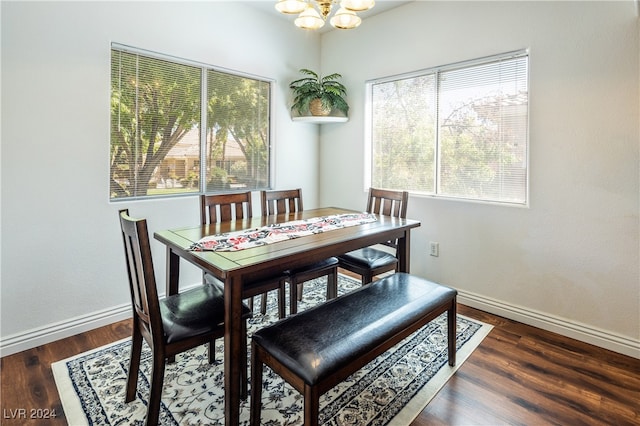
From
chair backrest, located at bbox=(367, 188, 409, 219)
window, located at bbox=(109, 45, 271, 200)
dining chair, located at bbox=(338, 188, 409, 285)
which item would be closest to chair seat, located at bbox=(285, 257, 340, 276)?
dining chair, located at bbox=(338, 188, 409, 285)

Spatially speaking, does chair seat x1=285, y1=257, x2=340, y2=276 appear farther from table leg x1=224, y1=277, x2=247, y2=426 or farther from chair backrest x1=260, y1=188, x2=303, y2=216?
table leg x1=224, y1=277, x2=247, y2=426

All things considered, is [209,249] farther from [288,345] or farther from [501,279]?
[501,279]

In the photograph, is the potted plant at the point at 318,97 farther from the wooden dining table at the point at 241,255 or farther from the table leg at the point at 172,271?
the table leg at the point at 172,271

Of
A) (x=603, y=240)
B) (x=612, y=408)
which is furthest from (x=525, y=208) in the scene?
(x=612, y=408)

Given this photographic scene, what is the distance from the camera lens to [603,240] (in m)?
2.28

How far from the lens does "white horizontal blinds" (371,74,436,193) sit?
3.21m

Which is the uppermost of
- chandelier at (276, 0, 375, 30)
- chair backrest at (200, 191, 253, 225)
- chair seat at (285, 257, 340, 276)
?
chandelier at (276, 0, 375, 30)

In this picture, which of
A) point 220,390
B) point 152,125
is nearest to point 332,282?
point 220,390

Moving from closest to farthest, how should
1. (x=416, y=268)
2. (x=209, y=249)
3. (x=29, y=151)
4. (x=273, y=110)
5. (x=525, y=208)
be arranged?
(x=209, y=249)
(x=29, y=151)
(x=525, y=208)
(x=416, y=268)
(x=273, y=110)

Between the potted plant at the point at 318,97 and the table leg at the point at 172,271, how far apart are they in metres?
2.21

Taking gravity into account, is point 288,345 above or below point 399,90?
below

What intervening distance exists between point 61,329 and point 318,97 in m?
2.90

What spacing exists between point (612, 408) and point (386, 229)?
4.67 ft

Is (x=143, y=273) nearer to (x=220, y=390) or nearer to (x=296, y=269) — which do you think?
(x=220, y=390)
